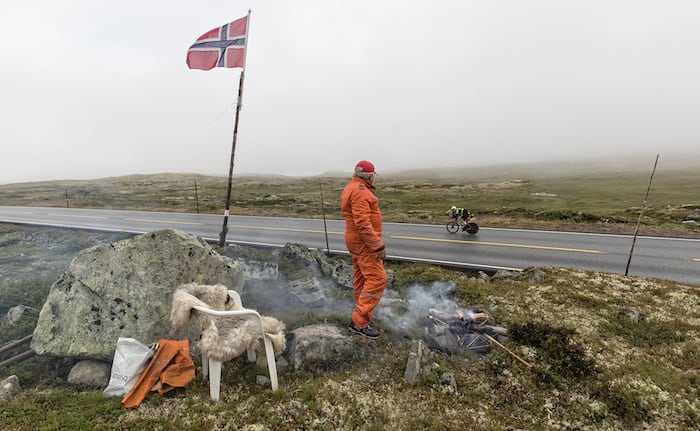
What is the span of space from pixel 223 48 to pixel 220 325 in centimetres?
974

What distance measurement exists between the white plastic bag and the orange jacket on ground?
122mm

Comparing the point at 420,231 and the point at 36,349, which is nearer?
the point at 36,349

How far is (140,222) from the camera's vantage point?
2448 centimetres

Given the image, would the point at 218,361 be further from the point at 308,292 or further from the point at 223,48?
the point at 223,48

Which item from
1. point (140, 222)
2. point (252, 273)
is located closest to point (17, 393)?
point (252, 273)

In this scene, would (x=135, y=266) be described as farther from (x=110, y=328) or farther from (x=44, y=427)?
(x=44, y=427)

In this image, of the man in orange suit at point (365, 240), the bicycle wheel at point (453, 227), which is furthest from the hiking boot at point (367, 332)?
the bicycle wheel at point (453, 227)

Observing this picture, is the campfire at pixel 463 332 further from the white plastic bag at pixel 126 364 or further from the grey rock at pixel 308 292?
the white plastic bag at pixel 126 364

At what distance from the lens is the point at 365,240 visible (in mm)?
5930

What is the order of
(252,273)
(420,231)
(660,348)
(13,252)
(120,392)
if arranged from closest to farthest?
(120,392) → (660,348) → (252,273) → (13,252) → (420,231)

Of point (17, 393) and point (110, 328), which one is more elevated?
point (110, 328)

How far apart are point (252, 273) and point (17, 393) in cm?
525

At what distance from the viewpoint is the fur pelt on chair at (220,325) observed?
14.2 ft

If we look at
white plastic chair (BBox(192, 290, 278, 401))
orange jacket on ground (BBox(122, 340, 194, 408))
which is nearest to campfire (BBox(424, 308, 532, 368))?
white plastic chair (BBox(192, 290, 278, 401))
